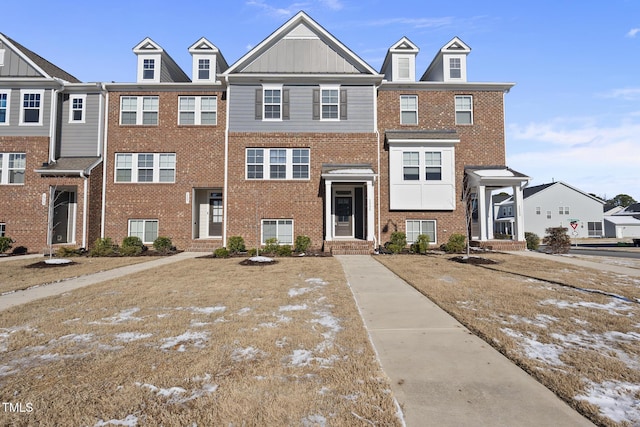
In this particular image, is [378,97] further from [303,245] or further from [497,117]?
[303,245]

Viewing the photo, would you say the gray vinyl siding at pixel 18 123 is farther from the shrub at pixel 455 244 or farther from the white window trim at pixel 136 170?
the shrub at pixel 455 244

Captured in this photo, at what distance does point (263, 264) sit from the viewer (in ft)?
36.5

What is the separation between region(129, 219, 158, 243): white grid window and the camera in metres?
16.3

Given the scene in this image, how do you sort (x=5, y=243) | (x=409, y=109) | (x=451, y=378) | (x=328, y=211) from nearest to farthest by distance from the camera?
(x=451, y=378) < (x=5, y=243) < (x=328, y=211) < (x=409, y=109)

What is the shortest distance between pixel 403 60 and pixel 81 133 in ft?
60.0

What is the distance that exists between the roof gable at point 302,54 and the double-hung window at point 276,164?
14.3ft

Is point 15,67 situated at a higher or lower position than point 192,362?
higher

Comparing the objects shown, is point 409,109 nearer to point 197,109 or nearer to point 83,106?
point 197,109

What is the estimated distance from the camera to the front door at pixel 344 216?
16.6m

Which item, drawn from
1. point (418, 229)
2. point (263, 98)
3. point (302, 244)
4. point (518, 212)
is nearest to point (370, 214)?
point (418, 229)

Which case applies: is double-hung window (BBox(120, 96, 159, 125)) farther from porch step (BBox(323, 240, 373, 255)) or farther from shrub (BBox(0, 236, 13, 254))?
porch step (BBox(323, 240, 373, 255))

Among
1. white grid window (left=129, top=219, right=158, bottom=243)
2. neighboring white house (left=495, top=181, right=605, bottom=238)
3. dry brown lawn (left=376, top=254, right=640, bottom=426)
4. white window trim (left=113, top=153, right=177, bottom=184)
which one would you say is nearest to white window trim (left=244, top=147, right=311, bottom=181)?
white window trim (left=113, top=153, right=177, bottom=184)

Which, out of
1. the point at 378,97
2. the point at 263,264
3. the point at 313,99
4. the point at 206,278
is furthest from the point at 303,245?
the point at 378,97

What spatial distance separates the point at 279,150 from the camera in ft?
53.3
